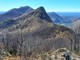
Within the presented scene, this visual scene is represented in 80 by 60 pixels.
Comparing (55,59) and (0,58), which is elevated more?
(0,58)

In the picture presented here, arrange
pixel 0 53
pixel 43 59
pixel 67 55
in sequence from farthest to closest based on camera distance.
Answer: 1. pixel 67 55
2. pixel 43 59
3. pixel 0 53

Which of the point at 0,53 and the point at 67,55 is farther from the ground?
the point at 0,53

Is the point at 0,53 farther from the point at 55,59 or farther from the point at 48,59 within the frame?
the point at 55,59

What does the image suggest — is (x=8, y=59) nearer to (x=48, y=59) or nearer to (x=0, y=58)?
(x=0, y=58)

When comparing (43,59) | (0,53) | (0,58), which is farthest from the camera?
(43,59)

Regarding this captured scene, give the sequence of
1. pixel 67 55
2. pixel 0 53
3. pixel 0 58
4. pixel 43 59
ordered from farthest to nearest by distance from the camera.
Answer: pixel 67 55 → pixel 43 59 → pixel 0 53 → pixel 0 58

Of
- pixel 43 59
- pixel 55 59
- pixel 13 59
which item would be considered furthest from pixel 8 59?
pixel 55 59

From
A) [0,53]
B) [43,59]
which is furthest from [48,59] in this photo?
[0,53]

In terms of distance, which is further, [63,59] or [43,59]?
[63,59]

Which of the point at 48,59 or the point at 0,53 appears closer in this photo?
the point at 0,53
